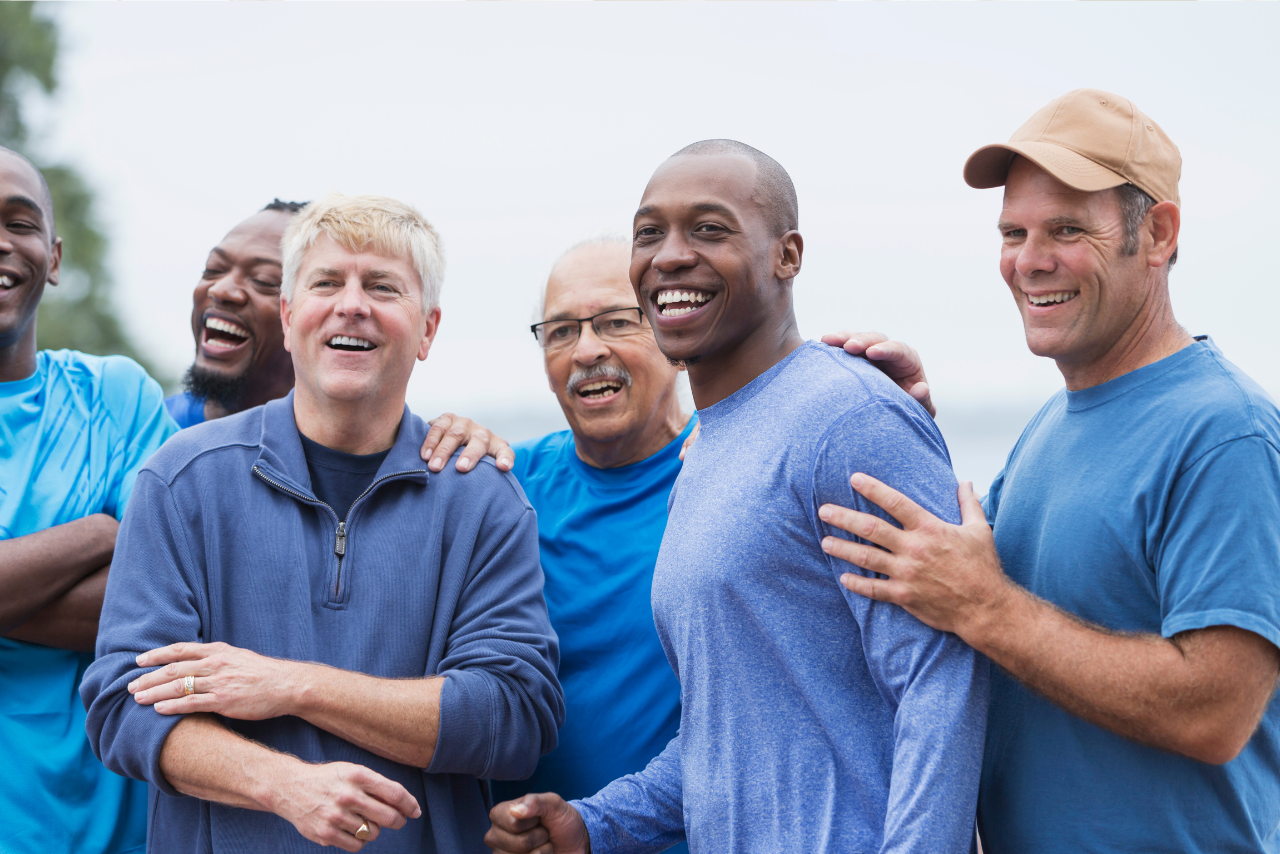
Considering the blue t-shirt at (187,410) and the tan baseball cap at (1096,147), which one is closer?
the tan baseball cap at (1096,147)

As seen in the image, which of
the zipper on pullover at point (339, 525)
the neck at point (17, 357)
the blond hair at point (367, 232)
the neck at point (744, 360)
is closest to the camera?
the neck at point (744, 360)

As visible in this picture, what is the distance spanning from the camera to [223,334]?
414cm

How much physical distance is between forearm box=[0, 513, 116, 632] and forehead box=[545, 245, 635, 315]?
5.09 feet

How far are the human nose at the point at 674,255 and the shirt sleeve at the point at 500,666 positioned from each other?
81 centimetres

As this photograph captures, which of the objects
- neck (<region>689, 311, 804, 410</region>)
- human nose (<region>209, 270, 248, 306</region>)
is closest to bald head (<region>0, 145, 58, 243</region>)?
human nose (<region>209, 270, 248, 306</region>)

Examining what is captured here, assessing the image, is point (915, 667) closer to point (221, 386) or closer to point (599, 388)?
point (599, 388)

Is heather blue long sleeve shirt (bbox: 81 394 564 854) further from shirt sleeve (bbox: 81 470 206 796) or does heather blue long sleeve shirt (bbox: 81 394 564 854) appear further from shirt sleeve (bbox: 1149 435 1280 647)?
shirt sleeve (bbox: 1149 435 1280 647)

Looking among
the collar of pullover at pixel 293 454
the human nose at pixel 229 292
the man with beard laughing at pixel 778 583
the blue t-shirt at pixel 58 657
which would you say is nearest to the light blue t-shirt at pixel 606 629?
the man with beard laughing at pixel 778 583

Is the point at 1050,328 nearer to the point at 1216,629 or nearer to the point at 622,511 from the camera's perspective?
the point at 1216,629

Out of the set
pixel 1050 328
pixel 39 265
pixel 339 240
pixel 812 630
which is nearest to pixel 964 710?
pixel 812 630

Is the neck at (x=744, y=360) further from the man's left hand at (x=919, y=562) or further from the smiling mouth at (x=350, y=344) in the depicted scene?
the smiling mouth at (x=350, y=344)

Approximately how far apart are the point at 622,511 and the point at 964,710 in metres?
1.59

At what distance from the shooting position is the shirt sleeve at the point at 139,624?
2316 millimetres

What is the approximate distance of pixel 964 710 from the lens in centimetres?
194
